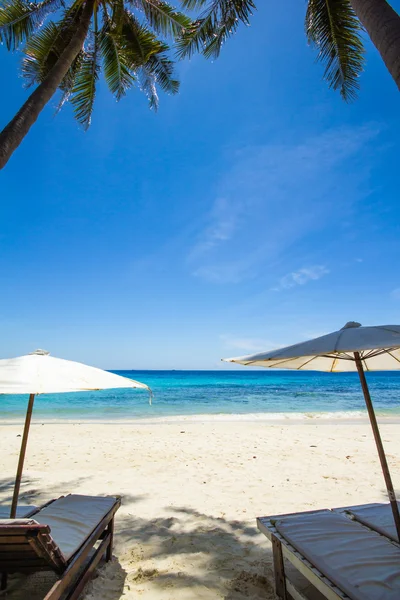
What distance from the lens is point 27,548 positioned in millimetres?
2020

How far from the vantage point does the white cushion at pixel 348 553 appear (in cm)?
196

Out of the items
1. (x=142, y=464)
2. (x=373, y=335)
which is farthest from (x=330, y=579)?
(x=142, y=464)

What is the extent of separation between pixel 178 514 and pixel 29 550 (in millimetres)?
2946

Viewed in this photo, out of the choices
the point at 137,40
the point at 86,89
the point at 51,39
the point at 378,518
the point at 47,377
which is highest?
the point at 137,40

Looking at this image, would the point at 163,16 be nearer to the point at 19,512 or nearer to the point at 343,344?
the point at 343,344

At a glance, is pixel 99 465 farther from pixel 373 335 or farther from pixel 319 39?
pixel 319 39

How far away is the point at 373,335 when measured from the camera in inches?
88.5

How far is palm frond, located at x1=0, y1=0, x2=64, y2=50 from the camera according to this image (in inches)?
271

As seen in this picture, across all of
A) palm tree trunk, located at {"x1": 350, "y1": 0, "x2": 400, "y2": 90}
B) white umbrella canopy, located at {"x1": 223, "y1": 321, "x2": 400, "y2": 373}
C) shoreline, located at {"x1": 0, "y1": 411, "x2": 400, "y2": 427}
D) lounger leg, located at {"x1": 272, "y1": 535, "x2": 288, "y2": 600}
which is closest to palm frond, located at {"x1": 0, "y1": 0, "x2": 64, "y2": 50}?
palm tree trunk, located at {"x1": 350, "y1": 0, "x2": 400, "y2": 90}

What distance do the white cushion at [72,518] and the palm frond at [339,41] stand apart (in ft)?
27.5

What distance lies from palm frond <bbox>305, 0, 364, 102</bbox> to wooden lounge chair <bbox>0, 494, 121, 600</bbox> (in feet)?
27.6

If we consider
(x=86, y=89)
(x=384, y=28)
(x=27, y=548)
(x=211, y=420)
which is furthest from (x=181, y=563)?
(x=211, y=420)

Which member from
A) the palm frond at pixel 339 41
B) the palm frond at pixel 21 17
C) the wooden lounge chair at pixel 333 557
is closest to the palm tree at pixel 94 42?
the palm frond at pixel 21 17

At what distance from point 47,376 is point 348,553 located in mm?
2816
